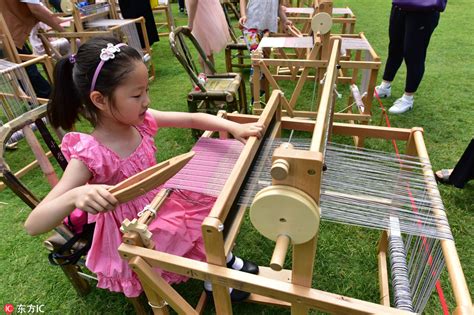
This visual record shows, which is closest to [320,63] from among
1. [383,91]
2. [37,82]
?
[383,91]

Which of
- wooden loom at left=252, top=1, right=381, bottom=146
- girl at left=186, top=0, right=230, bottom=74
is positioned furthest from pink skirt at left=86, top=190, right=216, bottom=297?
girl at left=186, top=0, right=230, bottom=74

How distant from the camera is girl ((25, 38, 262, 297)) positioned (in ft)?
3.48

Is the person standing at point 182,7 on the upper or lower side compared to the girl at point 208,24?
lower

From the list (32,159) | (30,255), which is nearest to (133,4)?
(32,159)

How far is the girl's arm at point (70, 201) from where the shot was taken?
→ 87 centimetres

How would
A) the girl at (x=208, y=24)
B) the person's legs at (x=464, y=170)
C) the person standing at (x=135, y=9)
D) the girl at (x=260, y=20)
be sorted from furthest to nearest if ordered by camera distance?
the person standing at (x=135, y=9) < the girl at (x=260, y=20) < the girl at (x=208, y=24) < the person's legs at (x=464, y=170)

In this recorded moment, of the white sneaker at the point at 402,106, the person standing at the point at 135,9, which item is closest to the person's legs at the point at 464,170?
the white sneaker at the point at 402,106

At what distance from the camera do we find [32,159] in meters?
2.80

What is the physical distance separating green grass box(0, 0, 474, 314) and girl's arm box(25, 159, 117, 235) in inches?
31.6

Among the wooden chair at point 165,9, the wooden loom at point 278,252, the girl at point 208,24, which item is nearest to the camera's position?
the wooden loom at point 278,252

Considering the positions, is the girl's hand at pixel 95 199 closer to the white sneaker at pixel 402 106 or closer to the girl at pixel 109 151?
the girl at pixel 109 151

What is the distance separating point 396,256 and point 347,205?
15.4 inches

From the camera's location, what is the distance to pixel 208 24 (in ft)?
10.9

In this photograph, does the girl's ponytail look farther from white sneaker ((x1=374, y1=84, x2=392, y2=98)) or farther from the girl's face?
white sneaker ((x1=374, y1=84, x2=392, y2=98))
